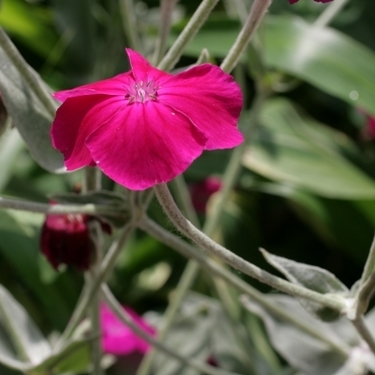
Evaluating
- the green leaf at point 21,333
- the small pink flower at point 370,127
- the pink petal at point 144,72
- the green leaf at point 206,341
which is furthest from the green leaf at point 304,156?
the pink petal at point 144,72

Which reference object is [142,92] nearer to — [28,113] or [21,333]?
[28,113]

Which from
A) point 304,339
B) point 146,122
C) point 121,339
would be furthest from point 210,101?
point 121,339

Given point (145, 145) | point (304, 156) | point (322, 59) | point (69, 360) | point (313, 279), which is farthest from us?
point (304, 156)

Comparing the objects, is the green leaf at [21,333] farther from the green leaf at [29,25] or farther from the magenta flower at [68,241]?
the green leaf at [29,25]

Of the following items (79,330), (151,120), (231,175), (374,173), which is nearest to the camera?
(151,120)

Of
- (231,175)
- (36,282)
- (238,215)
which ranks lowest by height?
(36,282)

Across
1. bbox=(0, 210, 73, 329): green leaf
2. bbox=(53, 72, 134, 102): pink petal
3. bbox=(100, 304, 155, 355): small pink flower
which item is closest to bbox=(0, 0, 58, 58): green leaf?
bbox=(0, 210, 73, 329): green leaf

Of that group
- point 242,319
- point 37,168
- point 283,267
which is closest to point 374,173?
point 242,319

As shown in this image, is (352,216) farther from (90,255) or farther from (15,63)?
(15,63)
